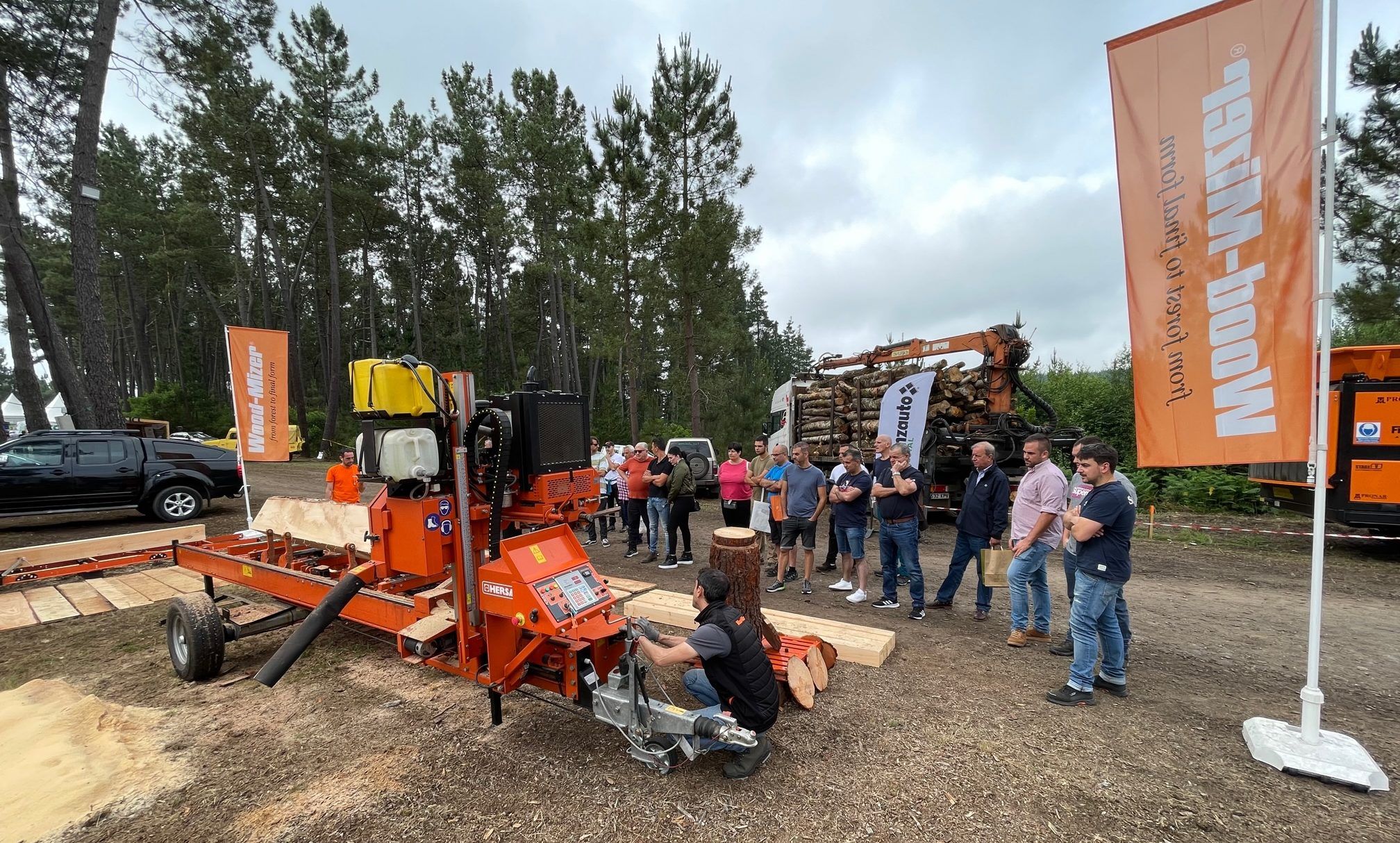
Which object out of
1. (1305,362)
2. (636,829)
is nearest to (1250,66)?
(1305,362)

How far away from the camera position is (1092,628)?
3652 mm

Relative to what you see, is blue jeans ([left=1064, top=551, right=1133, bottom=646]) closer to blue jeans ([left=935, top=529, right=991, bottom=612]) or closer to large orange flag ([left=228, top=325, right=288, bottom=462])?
blue jeans ([left=935, top=529, right=991, bottom=612])

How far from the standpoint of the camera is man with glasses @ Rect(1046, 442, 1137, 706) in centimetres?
355

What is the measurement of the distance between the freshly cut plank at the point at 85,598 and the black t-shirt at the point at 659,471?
19.8ft

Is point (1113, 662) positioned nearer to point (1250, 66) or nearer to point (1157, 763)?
point (1157, 763)

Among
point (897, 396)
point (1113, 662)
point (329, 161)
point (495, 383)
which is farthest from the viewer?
point (495, 383)

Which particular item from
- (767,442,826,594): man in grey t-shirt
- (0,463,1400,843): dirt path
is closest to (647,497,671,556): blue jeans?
(767,442,826,594): man in grey t-shirt

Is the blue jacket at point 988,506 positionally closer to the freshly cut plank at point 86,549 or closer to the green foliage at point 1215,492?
the freshly cut plank at point 86,549

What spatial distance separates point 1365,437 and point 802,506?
737cm

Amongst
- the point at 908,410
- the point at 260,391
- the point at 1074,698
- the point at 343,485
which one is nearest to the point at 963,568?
the point at 1074,698

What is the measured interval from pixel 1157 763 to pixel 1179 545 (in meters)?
7.45

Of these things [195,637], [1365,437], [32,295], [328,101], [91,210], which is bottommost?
[195,637]

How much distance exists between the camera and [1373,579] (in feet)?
21.5

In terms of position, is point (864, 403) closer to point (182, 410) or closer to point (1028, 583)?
point (1028, 583)
